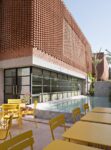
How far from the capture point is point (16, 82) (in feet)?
33.2

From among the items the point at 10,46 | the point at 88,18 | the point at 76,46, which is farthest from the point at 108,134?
the point at 76,46

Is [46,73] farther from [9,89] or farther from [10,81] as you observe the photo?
[9,89]

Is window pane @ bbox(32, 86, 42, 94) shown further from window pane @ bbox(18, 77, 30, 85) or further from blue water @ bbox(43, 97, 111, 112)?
blue water @ bbox(43, 97, 111, 112)

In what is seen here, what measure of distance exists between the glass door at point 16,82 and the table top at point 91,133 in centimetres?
713

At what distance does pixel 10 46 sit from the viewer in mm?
9789

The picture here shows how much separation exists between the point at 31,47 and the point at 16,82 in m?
2.53

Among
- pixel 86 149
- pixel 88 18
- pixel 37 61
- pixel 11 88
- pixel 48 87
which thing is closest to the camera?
pixel 86 149

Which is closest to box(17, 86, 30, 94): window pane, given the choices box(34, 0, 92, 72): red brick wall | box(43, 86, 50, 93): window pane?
box(43, 86, 50, 93): window pane

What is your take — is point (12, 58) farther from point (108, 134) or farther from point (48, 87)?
point (108, 134)

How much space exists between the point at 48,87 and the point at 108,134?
9.61 meters

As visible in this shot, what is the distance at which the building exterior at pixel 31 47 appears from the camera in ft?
29.6

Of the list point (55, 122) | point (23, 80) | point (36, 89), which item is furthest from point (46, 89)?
point (55, 122)

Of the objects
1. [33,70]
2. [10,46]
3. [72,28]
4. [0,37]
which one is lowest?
[33,70]

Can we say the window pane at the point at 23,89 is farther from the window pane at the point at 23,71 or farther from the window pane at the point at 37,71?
the window pane at the point at 37,71
